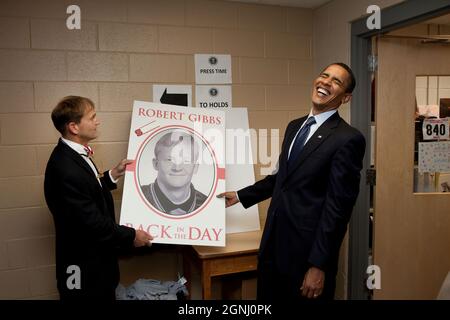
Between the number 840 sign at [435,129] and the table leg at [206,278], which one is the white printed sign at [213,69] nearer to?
the table leg at [206,278]

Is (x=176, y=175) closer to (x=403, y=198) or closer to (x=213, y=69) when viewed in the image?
(x=213, y=69)

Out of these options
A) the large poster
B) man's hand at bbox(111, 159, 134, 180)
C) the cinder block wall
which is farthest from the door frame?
man's hand at bbox(111, 159, 134, 180)

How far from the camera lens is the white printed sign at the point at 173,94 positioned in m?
2.55

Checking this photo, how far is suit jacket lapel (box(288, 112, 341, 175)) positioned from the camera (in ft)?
5.99

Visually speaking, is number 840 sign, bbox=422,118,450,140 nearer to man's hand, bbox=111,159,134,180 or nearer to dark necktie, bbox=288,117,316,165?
dark necktie, bbox=288,117,316,165

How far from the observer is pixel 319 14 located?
2.81 metres

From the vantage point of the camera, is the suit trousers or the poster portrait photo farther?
the poster portrait photo

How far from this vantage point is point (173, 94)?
8.46 feet

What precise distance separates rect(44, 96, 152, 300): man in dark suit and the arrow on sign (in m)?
0.66

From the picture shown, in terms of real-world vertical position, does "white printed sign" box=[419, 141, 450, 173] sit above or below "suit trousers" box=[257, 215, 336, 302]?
above

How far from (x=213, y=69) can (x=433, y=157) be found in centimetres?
163

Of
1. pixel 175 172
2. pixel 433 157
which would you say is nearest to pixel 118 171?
pixel 175 172

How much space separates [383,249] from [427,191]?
52 centimetres
